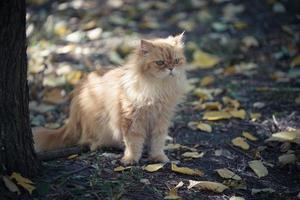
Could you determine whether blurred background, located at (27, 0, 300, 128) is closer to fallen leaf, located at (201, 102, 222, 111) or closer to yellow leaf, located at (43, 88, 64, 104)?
yellow leaf, located at (43, 88, 64, 104)

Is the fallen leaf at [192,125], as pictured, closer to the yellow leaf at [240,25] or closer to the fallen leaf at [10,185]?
the fallen leaf at [10,185]

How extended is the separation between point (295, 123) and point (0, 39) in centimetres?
287

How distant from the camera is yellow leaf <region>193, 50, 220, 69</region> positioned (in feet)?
21.9

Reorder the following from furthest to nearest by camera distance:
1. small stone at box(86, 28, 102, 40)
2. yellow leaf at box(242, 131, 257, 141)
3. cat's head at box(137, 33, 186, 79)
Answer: small stone at box(86, 28, 102, 40) → yellow leaf at box(242, 131, 257, 141) → cat's head at box(137, 33, 186, 79)

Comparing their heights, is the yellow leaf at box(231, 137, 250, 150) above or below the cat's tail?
below

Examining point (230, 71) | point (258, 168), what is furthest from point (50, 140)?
point (230, 71)

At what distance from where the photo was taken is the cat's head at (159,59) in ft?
13.1

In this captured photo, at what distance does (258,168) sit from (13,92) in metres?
1.94

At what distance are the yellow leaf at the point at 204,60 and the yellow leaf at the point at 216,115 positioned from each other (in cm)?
155

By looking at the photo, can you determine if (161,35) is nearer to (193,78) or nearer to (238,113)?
(193,78)

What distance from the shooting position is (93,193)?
3.50 metres

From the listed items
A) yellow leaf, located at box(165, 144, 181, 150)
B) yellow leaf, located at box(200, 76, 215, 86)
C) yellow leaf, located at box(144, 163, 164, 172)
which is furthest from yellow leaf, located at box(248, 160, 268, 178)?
yellow leaf, located at box(200, 76, 215, 86)

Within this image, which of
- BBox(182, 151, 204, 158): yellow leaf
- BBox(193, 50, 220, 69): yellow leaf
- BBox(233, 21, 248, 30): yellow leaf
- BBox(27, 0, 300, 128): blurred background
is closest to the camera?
BBox(182, 151, 204, 158): yellow leaf

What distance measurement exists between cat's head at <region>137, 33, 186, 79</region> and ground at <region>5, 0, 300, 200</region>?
0.71 m
